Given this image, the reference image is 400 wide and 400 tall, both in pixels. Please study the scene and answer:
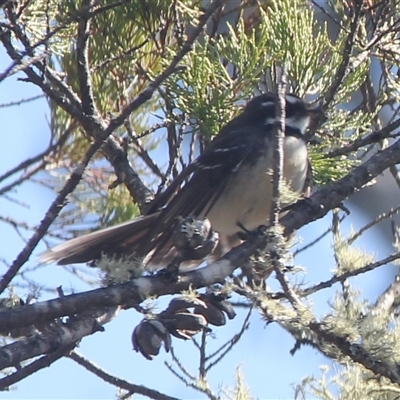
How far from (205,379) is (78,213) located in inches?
54.4

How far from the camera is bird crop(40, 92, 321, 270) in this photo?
3.15 meters

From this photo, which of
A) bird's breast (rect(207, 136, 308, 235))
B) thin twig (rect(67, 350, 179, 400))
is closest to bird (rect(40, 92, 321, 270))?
bird's breast (rect(207, 136, 308, 235))

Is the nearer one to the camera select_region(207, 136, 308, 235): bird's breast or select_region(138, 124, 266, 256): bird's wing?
select_region(138, 124, 266, 256): bird's wing

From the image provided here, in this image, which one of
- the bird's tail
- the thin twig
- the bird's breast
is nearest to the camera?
the thin twig

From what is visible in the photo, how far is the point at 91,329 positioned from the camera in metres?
2.05

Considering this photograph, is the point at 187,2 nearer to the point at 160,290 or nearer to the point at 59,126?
the point at 59,126

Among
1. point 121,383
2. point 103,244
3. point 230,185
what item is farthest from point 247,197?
point 121,383

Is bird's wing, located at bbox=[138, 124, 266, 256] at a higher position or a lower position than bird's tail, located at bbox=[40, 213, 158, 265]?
higher

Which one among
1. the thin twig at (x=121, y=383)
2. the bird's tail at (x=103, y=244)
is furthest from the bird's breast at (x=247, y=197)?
the thin twig at (x=121, y=383)

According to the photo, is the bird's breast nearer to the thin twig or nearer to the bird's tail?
the bird's tail

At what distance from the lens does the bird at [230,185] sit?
3152 millimetres

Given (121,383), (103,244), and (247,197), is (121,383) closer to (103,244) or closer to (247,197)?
(103,244)

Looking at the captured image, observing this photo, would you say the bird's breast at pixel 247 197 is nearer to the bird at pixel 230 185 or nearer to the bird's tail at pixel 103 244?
the bird at pixel 230 185

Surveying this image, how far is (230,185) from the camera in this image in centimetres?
363
